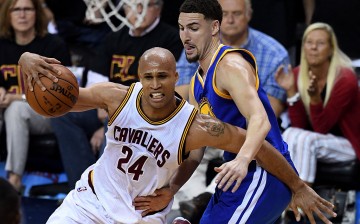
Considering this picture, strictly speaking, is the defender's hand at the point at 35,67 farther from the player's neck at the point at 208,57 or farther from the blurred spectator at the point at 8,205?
the blurred spectator at the point at 8,205

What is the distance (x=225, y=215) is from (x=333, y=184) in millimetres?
2412

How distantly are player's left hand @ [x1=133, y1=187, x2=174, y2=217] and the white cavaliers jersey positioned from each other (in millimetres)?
29

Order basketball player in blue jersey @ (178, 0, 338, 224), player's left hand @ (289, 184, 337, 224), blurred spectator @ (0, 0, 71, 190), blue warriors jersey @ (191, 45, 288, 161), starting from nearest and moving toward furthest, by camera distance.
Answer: basketball player in blue jersey @ (178, 0, 338, 224)
blue warriors jersey @ (191, 45, 288, 161)
player's left hand @ (289, 184, 337, 224)
blurred spectator @ (0, 0, 71, 190)

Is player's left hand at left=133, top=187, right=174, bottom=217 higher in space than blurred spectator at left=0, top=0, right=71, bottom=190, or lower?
higher

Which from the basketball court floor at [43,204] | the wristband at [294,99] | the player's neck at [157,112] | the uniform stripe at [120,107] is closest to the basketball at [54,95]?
the uniform stripe at [120,107]

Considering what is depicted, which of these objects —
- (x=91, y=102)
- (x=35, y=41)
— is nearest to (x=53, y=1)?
(x=35, y=41)

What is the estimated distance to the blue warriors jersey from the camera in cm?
486

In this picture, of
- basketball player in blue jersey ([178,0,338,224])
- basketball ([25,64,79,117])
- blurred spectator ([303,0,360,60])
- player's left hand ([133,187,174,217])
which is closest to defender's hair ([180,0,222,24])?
basketball player in blue jersey ([178,0,338,224])

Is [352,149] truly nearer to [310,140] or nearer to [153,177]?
[310,140]

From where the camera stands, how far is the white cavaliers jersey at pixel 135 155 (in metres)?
4.87

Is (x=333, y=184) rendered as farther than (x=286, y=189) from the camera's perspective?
Yes

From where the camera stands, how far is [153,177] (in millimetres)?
5008

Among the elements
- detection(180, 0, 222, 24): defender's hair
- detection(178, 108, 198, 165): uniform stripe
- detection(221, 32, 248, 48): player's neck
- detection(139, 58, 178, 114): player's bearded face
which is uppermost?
detection(180, 0, 222, 24): defender's hair

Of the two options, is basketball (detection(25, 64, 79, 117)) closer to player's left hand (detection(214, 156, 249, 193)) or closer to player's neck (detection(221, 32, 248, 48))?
player's left hand (detection(214, 156, 249, 193))
